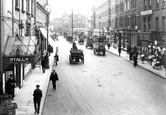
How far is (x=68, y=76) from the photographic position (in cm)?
2270

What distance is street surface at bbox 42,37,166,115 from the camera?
41.9 feet

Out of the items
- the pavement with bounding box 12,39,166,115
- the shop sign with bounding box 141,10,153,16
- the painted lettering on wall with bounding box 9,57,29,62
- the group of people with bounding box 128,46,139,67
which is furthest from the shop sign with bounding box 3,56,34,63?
the shop sign with bounding box 141,10,153,16

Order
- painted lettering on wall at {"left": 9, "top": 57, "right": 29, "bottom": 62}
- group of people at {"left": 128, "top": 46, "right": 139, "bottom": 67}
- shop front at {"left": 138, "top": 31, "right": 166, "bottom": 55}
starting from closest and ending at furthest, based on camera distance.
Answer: painted lettering on wall at {"left": 9, "top": 57, "right": 29, "bottom": 62}
group of people at {"left": 128, "top": 46, "right": 139, "bottom": 67}
shop front at {"left": 138, "top": 31, "right": 166, "bottom": 55}

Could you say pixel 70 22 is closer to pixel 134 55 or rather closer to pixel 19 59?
pixel 134 55

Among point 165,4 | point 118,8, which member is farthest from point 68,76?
point 118,8

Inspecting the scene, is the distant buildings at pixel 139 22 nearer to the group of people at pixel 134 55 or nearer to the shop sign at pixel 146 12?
the shop sign at pixel 146 12

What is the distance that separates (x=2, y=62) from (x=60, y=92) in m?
5.05

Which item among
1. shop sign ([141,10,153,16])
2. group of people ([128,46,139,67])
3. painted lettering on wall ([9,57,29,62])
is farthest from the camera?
shop sign ([141,10,153,16])

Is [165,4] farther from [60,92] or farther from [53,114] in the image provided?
[53,114]

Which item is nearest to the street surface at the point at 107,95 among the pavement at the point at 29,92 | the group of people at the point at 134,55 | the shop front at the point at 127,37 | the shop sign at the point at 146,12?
the pavement at the point at 29,92

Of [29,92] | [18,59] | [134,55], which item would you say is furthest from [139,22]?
[18,59]

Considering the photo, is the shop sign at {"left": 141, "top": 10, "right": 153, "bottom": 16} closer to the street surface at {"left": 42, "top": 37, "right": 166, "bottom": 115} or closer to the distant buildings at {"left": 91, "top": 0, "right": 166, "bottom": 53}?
the distant buildings at {"left": 91, "top": 0, "right": 166, "bottom": 53}

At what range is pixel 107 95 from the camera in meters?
15.8

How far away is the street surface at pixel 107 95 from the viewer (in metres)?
12.8
